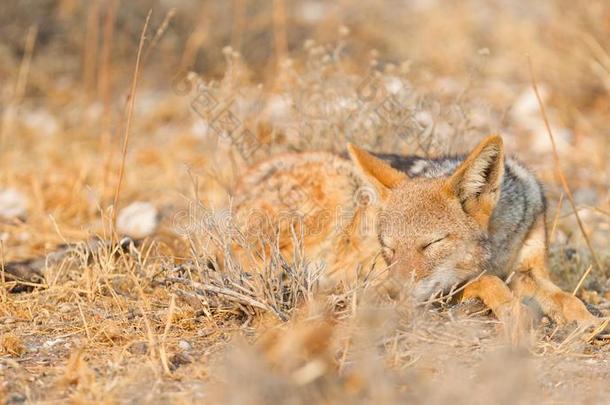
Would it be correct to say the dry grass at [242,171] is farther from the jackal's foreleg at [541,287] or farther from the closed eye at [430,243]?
the closed eye at [430,243]

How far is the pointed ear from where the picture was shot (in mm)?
4707

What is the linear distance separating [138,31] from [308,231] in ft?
22.0

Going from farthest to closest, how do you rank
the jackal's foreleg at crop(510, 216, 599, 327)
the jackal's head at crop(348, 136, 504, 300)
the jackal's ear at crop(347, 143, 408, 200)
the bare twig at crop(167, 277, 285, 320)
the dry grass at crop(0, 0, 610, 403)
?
1. the jackal's ear at crop(347, 143, 408, 200)
2. the jackal's foreleg at crop(510, 216, 599, 327)
3. the jackal's head at crop(348, 136, 504, 300)
4. the bare twig at crop(167, 277, 285, 320)
5. the dry grass at crop(0, 0, 610, 403)

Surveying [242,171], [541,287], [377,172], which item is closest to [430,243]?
[377,172]

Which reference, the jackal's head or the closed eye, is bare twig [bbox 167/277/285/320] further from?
the closed eye

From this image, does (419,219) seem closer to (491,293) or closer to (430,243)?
(430,243)

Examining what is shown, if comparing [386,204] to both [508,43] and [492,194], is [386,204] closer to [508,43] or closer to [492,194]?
[492,194]

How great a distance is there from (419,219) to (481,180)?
0.40 meters

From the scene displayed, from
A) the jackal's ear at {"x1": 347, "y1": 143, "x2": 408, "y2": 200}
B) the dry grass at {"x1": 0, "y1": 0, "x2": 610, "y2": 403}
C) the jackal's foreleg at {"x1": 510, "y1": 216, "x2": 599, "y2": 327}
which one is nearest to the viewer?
the dry grass at {"x1": 0, "y1": 0, "x2": 610, "y2": 403}

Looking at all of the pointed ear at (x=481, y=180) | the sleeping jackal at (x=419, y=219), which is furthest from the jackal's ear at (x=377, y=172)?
the pointed ear at (x=481, y=180)

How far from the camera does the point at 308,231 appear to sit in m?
5.73

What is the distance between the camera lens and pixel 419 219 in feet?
15.8

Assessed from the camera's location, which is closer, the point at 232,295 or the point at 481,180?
the point at 232,295

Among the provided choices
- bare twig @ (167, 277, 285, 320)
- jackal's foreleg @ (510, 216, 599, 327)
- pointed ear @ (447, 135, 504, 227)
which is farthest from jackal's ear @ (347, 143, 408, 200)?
bare twig @ (167, 277, 285, 320)
